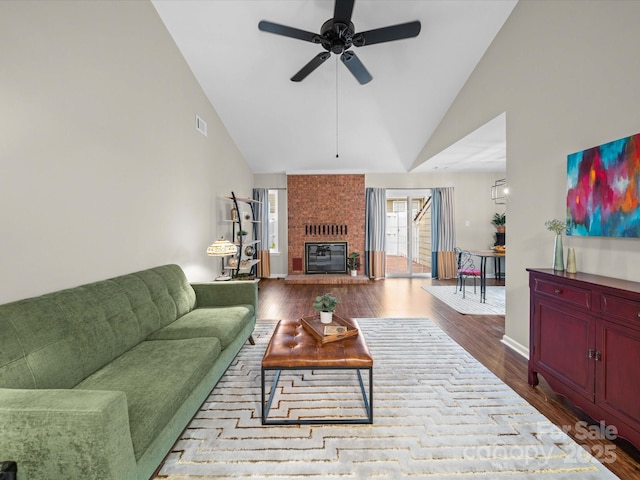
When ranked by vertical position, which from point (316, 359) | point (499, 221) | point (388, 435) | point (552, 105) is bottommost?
point (388, 435)

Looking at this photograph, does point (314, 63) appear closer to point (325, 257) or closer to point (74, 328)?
point (74, 328)

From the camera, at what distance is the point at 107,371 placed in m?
1.69

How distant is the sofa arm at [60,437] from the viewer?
1008mm

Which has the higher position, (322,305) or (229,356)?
(322,305)

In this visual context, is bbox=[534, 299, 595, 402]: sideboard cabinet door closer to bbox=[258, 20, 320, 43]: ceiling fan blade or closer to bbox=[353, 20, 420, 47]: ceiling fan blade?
bbox=[353, 20, 420, 47]: ceiling fan blade

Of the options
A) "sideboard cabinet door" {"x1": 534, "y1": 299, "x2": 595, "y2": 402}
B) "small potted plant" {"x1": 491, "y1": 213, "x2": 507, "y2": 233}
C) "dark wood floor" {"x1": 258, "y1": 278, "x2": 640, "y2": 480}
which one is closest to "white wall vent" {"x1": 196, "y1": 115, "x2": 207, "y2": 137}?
"dark wood floor" {"x1": 258, "y1": 278, "x2": 640, "y2": 480}

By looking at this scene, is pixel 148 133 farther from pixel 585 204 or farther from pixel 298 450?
pixel 585 204

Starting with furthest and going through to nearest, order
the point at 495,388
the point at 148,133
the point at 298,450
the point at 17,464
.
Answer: the point at 148,133 → the point at 495,388 → the point at 298,450 → the point at 17,464

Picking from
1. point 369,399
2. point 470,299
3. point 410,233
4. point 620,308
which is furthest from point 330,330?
point 410,233

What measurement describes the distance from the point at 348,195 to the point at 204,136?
3.66m

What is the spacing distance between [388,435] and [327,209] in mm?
5566

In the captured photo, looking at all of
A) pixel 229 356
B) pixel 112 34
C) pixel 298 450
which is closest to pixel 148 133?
pixel 112 34

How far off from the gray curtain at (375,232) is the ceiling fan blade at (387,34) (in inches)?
175

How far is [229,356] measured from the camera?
2371 millimetres
